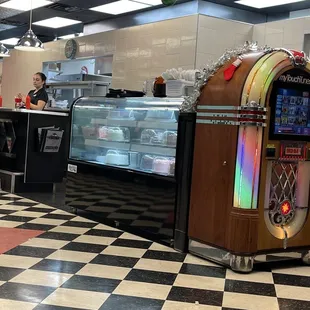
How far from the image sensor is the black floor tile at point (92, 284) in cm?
310

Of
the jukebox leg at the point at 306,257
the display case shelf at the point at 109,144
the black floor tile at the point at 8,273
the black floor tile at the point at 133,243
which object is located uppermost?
the display case shelf at the point at 109,144

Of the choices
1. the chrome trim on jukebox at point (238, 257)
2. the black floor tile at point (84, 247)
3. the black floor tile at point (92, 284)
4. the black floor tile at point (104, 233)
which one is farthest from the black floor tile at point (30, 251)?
the chrome trim on jukebox at point (238, 257)

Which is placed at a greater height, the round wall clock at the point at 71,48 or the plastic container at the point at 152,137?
the round wall clock at the point at 71,48

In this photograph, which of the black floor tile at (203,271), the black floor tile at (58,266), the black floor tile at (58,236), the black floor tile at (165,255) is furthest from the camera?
the black floor tile at (58,236)

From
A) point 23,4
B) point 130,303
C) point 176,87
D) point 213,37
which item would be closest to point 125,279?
point 130,303

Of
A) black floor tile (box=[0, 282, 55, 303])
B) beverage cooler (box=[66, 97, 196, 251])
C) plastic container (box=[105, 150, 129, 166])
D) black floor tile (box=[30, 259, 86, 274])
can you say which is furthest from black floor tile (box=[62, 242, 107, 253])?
plastic container (box=[105, 150, 129, 166])

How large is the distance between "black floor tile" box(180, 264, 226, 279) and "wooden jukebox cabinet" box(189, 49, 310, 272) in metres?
0.11

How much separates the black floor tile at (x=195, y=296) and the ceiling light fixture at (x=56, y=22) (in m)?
9.51

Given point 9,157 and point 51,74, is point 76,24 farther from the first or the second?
point 9,157

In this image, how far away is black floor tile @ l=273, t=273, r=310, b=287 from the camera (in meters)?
3.52

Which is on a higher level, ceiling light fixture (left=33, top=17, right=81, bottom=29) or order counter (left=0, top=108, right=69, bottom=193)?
ceiling light fixture (left=33, top=17, right=81, bottom=29)

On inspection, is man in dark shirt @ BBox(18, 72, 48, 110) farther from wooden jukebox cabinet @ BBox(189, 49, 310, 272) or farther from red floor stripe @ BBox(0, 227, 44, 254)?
wooden jukebox cabinet @ BBox(189, 49, 310, 272)

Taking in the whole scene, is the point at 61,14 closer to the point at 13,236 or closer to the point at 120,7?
the point at 120,7

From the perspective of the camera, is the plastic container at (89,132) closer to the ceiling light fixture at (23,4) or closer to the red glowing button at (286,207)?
the red glowing button at (286,207)
